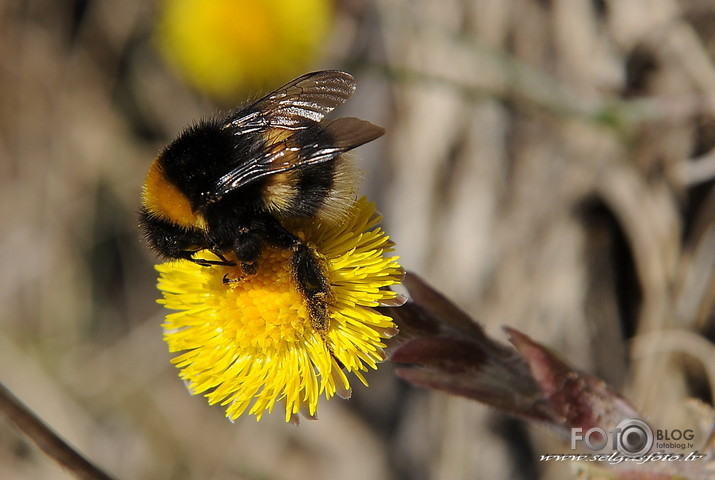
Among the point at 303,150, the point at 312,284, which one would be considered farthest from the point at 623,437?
the point at 303,150

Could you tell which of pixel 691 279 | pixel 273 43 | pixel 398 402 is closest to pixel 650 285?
pixel 691 279

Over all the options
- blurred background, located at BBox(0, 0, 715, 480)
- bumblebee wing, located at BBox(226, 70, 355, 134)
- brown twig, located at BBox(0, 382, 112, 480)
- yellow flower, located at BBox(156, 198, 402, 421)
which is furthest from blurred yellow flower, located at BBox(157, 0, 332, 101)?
brown twig, located at BBox(0, 382, 112, 480)

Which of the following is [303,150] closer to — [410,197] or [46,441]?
[46,441]

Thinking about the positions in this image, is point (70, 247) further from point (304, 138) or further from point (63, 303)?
point (304, 138)

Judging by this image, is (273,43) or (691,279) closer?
(691,279)

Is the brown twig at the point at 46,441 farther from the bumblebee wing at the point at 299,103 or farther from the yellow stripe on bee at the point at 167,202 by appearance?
the bumblebee wing at the point at 299,103

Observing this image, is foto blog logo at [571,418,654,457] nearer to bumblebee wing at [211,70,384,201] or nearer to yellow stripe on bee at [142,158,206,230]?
bumblebee wing at [211,70,384,201]
